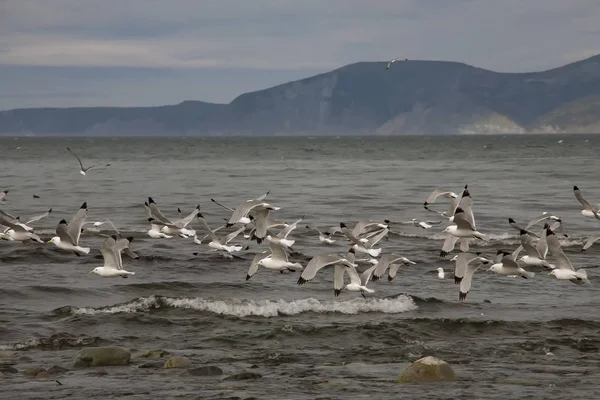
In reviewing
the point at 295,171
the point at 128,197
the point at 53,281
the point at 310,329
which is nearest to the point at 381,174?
the point at 295,171

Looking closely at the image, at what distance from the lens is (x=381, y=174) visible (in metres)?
80.1

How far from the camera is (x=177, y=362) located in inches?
676

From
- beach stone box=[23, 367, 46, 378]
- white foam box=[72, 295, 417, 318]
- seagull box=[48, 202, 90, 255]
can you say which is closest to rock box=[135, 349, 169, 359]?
beach stone box=[23, 367, 46, 378]

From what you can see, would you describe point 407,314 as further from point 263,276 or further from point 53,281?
point 53,281

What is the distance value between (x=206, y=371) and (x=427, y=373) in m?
3.52

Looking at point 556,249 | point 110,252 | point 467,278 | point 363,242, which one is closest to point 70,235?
point 110,252

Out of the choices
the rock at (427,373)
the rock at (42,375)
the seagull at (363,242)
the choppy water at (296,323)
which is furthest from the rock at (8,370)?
the seagull at (363,242)

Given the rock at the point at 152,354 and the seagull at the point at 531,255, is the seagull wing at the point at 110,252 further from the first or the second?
the seagull at the point at 531,255

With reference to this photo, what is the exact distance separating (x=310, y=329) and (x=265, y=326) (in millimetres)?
1094

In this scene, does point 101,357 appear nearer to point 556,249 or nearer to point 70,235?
point 70,235

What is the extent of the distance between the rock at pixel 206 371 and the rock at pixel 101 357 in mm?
1500

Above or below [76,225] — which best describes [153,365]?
below

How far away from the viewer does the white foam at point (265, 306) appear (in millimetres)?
22812

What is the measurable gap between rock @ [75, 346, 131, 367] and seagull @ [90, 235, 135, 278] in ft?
13.0
